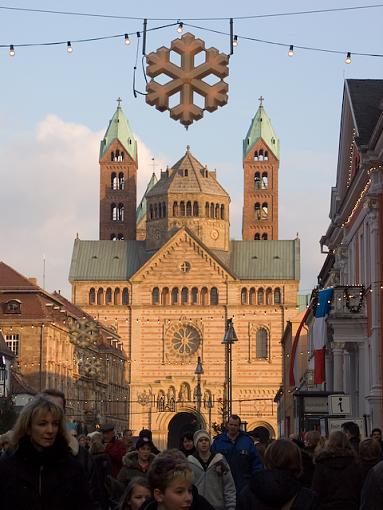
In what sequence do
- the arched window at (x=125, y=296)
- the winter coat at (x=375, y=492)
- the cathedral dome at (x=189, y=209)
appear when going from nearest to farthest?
the winter coat at (x=375, y=492) → the arched window at (x=125, y=296) → the cathedral dome at (x=189, y=209)

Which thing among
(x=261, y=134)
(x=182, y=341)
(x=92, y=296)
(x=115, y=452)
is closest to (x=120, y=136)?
(x=261, y=134)

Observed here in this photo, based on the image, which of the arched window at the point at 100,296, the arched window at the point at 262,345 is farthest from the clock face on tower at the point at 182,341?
the arched window at the point at 100,296

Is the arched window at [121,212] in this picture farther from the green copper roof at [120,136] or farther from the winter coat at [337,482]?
the winter coat at [337,482]

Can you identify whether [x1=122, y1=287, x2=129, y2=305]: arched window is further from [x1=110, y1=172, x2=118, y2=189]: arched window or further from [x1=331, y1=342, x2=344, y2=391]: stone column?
[x1=331, y1=342, x2=344, y2=391]: stone column

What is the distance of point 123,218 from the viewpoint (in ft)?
430

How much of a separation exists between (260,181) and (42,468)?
12398 cm

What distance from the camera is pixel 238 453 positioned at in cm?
1617

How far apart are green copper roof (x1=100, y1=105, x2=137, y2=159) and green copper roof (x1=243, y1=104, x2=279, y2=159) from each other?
933 centimetres

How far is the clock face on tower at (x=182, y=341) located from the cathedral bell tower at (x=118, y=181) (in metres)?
14.0

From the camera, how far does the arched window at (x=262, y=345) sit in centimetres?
11775

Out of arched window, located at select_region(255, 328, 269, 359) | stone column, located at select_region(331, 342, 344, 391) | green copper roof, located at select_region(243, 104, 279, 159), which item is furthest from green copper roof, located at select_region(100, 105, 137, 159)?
stone column, located at select_region(331, 342, 344, 391)

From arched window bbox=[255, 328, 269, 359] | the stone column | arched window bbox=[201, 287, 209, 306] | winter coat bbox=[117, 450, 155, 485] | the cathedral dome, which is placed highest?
the cathedral dome

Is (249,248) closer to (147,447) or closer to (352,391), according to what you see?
(352,391)

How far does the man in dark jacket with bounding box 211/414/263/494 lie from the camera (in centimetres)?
1617
